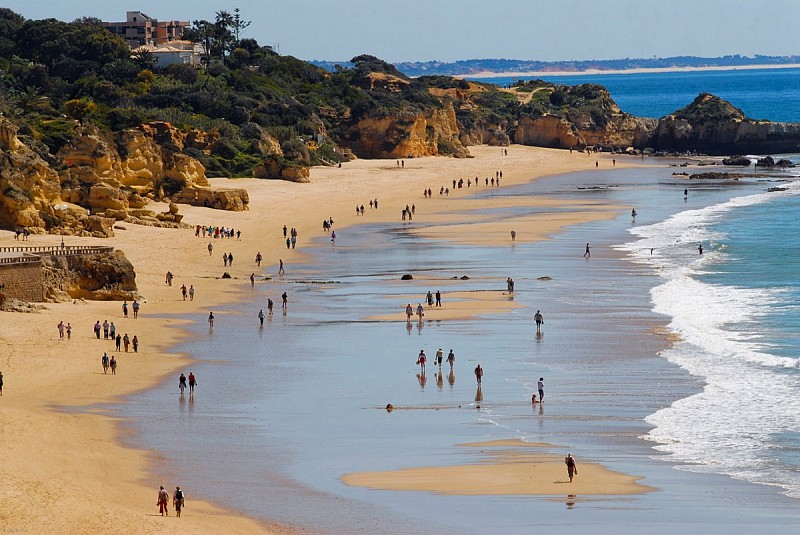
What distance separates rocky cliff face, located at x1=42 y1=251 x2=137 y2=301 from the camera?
32938 mm

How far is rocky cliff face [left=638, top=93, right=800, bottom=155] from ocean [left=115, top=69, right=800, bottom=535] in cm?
5653

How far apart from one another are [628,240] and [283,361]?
80.4 feet

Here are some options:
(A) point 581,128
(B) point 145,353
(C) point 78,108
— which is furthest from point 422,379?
(A) point 581,128

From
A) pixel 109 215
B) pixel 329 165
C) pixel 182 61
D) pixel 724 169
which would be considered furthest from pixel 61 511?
pixel 182 61

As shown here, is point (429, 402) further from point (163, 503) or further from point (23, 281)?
point (23, 281)

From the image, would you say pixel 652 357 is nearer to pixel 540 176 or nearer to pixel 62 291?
pixel 62 291

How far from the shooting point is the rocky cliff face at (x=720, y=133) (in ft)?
319

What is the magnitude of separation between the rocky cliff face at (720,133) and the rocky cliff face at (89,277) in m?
72.5

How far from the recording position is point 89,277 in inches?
1337

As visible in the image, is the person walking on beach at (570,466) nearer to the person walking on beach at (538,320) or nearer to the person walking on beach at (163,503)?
the person walking on beach at (163,503)

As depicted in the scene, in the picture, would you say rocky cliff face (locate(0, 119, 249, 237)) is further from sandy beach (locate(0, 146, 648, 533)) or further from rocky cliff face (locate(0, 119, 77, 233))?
sandy beach (locate(0, 146, 648, 533))

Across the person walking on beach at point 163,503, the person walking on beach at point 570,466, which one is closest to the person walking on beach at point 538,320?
the person walking on beach at point 570,466

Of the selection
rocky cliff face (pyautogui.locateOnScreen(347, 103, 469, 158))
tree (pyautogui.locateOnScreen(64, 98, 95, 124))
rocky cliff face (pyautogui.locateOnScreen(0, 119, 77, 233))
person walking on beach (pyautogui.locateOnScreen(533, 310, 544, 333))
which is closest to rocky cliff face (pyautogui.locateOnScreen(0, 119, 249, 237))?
rocky cliff face (pyautogui.locateOnScreen(0, 119, 77, 233))

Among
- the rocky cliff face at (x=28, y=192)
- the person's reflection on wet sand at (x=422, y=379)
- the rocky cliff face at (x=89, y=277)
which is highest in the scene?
the rocky cliff face at (x=28, y=192)
